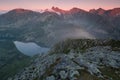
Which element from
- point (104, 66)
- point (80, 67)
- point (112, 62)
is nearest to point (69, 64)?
point (80, 67)

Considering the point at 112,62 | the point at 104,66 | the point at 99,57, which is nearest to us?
the point at 104,66

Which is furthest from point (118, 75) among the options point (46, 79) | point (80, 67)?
point (46, 79)

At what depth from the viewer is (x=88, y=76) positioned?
66812mm

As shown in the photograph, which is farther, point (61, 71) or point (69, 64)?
point (69, 64)

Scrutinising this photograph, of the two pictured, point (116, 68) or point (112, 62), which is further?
point (112, 62)

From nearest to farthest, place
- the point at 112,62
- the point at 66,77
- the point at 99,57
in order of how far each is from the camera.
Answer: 1. the point at 66,77
2. the point at 112,62
3. the point at 99,57

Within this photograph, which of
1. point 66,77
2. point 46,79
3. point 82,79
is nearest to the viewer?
point 82,79

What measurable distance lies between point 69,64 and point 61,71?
7391 mm

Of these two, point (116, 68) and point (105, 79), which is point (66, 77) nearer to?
point (105, 79)

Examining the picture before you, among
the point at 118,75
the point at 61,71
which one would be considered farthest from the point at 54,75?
the point at 118,75

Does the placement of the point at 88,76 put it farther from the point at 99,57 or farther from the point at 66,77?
the point at 99,57

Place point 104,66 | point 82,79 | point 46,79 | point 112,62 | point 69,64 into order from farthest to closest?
point 112,62 → point 104,66 → point 69,64 → point 46,79 → point 82,79

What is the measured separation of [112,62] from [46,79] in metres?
38.4

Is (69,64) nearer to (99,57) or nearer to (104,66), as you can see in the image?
(104,66)
